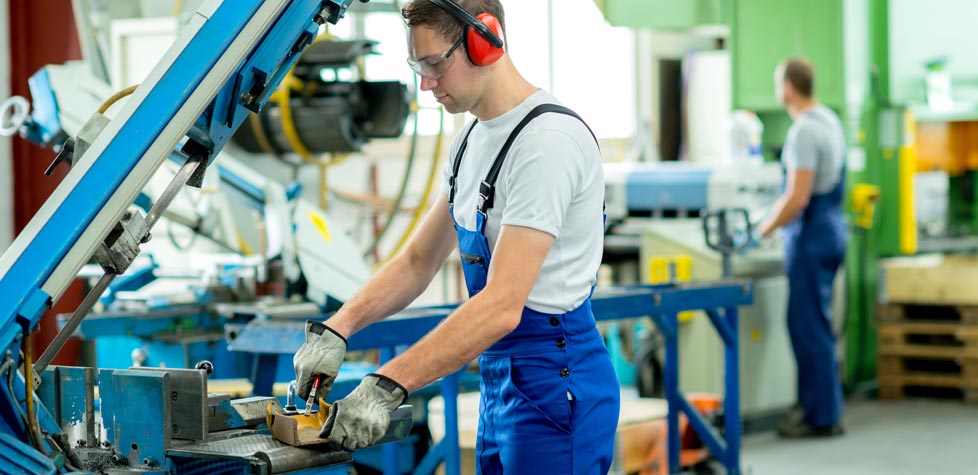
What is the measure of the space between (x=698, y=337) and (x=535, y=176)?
Result: 4.08 meters

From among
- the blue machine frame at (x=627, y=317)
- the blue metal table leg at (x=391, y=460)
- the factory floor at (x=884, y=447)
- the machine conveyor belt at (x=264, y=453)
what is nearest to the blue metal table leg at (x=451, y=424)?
the blue machine frame at (x=627, y=317)

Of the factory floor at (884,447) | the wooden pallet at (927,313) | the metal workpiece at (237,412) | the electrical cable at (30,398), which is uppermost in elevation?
the electrical cable at (30,398)

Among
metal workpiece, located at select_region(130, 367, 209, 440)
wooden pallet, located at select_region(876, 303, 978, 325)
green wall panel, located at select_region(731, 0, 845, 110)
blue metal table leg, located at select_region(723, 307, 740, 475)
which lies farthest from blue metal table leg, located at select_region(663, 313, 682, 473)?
metal workpiece, located at select_region(130, 367, 209, 440)

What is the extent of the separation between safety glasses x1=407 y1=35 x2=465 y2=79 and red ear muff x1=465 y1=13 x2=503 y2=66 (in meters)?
0.02

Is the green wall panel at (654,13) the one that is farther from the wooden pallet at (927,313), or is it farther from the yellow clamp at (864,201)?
the wooden pallet at (927,313)

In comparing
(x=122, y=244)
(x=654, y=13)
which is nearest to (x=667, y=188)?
(x=654, y=13)

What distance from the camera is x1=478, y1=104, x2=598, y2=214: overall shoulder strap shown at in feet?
7.23

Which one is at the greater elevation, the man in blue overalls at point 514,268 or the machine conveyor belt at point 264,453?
the man in blue overalls at point 514,268

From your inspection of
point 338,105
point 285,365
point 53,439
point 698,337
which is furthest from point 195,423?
point 698,337

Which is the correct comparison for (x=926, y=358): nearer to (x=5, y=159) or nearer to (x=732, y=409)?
(x=732, y=409)

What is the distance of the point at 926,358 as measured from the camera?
743 cm

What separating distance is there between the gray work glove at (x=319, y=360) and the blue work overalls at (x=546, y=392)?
12.2 inches

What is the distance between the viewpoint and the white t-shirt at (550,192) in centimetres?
212

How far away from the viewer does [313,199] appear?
7117 mm
